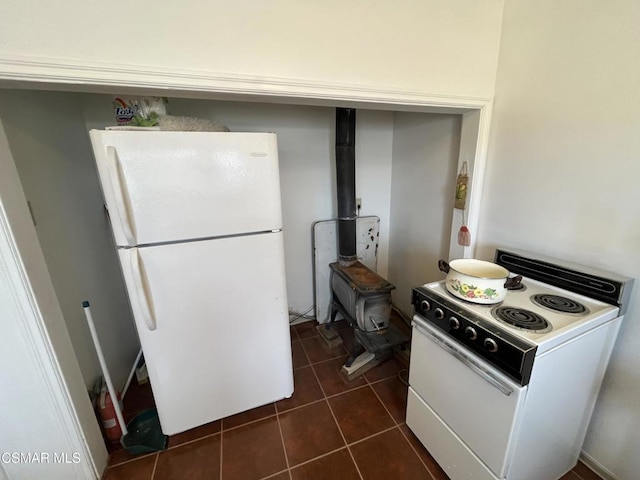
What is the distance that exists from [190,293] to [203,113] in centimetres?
135

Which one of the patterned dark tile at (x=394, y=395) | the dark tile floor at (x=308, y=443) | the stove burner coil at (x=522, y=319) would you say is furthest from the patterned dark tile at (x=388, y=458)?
the stove burner coil at (x=522, y=319)

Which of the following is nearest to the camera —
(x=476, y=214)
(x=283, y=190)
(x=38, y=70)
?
(x=38, y=70)

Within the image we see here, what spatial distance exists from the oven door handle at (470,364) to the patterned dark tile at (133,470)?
1.56 metres

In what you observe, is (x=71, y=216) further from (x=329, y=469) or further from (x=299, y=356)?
(x=329, y=469)

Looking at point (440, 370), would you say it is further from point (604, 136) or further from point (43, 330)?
point (43, 330)

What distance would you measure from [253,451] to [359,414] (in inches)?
25.3

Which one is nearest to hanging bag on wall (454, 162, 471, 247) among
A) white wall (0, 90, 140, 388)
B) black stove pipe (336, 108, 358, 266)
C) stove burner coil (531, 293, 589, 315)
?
stove burner coil (531, 293, 589, 315)

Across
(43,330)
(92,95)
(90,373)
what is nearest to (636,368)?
(43,330)

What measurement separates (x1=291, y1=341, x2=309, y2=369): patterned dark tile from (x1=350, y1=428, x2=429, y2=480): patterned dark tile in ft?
2.35

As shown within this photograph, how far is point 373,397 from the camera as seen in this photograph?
5.81 feet

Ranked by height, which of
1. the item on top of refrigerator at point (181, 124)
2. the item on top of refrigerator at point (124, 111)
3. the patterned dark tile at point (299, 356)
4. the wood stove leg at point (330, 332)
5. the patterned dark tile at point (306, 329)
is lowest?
the patterned dark tile at point (299, 356)

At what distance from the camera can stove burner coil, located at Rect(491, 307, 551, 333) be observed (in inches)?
37.9

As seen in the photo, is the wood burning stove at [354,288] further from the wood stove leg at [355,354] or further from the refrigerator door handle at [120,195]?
the refrigerator door handle at [120,195]

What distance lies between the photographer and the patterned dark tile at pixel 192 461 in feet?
4.42
